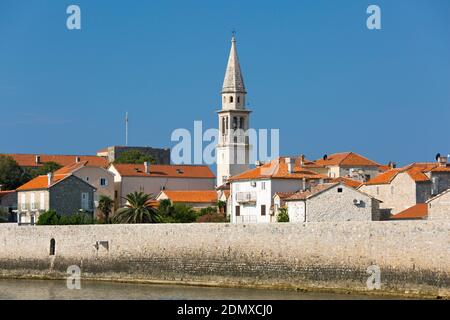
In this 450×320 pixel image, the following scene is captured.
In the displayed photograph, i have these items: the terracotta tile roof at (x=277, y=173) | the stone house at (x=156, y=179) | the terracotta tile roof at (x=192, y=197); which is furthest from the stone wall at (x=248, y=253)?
the stone house at (x=156, y=179)

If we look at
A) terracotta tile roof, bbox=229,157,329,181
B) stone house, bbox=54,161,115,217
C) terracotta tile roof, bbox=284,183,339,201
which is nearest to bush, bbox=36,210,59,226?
terracotta tile roof, bbox=229,157,329,181

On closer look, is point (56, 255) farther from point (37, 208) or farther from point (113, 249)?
point (37, 208)

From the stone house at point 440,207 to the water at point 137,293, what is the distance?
9.53m

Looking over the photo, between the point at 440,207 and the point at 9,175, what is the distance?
50.1 m

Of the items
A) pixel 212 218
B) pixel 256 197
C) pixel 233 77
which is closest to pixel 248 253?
pixel 256 197

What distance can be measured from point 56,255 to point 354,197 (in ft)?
45.3

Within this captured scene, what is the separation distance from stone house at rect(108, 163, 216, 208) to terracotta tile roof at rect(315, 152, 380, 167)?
10968 mm

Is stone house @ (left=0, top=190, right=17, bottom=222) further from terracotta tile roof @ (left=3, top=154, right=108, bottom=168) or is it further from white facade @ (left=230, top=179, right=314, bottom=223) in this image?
terracotta tile roof @ (left=3, top=154, right=108, bottom=168)

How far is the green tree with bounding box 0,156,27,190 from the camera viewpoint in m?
96.8

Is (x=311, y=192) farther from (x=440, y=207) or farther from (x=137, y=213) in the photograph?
(x=137, y=213)

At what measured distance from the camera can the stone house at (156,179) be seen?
8819 centimetres

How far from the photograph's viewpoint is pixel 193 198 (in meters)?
81.4

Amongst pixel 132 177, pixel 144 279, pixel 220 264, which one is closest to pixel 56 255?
pixel 144 279

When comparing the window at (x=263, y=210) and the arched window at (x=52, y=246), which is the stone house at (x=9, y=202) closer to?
the window at (x=263, y=210)
